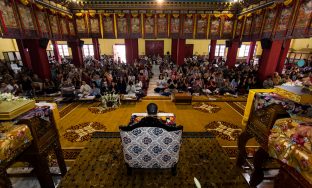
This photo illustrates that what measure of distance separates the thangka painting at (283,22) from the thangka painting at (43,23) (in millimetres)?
10187

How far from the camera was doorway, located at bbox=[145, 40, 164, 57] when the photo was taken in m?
20.7

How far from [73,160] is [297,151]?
3.90 metres

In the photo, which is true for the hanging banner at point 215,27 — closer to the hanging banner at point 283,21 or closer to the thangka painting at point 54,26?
the hanging banner at point 283,21

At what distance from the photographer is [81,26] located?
1038 centimetres

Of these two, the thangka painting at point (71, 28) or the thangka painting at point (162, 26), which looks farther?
the thangka painting at point (162, 26)

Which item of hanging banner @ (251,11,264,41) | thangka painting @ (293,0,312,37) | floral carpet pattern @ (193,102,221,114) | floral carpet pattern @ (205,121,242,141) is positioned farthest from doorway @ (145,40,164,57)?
floral carpet pattern @ (205,121,242,141)

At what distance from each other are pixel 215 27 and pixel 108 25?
21.6 feet

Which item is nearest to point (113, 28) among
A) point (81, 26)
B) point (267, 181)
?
point (81, 26)

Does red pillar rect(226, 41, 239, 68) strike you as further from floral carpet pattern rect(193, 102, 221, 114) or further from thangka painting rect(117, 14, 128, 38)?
thangka painting rect(117, 14, 128, 38)

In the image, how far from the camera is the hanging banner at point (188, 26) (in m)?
10.2

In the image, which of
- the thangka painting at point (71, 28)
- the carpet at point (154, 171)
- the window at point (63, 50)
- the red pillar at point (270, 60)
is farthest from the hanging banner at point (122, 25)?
the window at point (63, 50)

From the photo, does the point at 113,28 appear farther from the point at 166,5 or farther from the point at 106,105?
the point at 106,105

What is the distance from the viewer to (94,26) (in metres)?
10.3

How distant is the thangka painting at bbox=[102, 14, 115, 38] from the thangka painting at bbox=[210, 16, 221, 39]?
606cm
